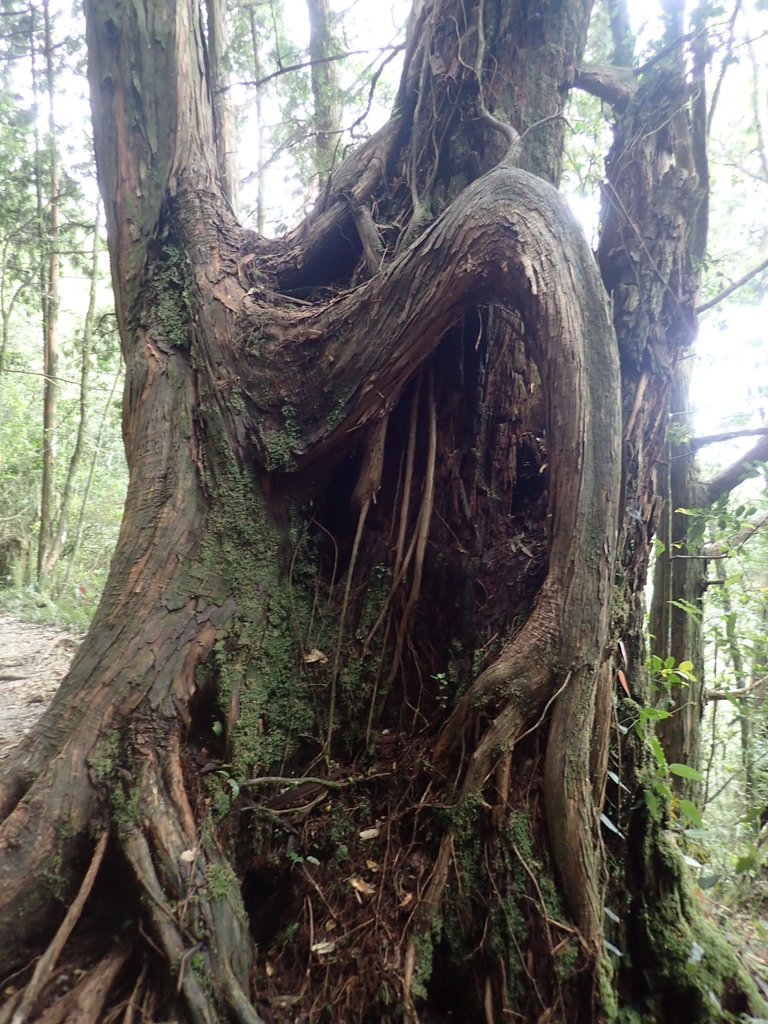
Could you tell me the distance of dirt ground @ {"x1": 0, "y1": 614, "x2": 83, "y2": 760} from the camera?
4.07 metres

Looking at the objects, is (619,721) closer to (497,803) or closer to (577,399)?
(497,803)

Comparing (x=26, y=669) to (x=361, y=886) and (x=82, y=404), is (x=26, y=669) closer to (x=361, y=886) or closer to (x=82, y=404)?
(x=361, y=886)

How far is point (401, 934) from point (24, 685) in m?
4.13

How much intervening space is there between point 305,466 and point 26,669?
4072 mm

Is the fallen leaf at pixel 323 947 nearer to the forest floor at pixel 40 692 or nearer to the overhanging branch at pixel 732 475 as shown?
the forest floor at pixel 40 692

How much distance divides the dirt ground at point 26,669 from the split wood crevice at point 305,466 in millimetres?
1702

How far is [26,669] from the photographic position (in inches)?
212

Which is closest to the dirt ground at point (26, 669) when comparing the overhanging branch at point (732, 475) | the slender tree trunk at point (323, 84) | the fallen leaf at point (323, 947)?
the fallen leaf at point (323, 947)

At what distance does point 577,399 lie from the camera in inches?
88.3

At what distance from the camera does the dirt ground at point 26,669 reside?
407 cm

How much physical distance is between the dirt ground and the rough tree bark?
1.84m

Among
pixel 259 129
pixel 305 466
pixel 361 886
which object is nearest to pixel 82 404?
pixel 259 129

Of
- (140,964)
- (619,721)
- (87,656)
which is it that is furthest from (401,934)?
(87,656)

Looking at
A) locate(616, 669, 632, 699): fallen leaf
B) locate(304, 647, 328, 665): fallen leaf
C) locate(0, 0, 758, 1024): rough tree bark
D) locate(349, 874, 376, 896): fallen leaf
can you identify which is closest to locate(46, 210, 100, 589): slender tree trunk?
locate(0, 0, 758, 1024): rough tree bark
